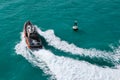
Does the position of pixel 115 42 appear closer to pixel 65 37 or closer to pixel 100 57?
pixel 100 57

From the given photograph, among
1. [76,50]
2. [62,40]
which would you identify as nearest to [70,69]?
[76,50]

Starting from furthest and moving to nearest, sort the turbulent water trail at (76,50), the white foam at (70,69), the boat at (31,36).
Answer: the boat at (31,36)
the turbulent water trail at (76,50)
the white foam at (70,69)

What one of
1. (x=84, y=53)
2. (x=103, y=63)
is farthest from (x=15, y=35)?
(x=103, y=63)

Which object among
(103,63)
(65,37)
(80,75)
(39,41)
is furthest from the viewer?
(65,37)

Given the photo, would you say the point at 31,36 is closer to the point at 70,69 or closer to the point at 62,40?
the point at 62,40

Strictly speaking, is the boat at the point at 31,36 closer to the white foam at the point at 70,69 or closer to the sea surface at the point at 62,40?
the sea surface at the point at 62,40

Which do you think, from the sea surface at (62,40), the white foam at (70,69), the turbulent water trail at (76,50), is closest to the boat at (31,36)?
the sea surface at (62,40)

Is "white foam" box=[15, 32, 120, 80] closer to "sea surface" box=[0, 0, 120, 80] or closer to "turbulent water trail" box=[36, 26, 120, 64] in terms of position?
"sea surface" box=[0, 0, 120, 80]
